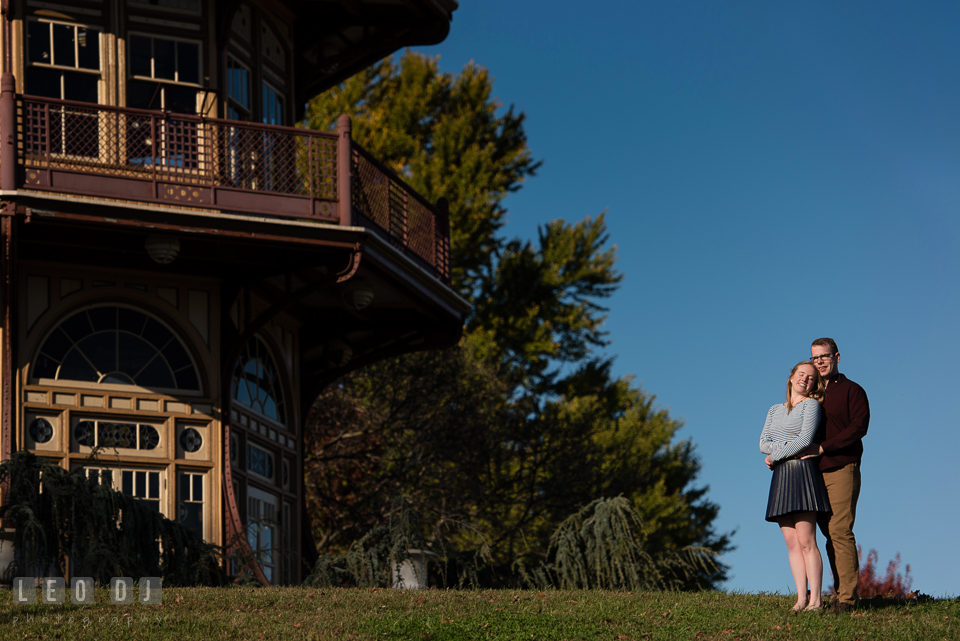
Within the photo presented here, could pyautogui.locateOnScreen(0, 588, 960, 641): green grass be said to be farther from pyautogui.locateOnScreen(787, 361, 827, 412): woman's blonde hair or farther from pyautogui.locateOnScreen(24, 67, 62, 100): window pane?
pyautogui.locateOnScreen(24, 67, 62, 100): window pane

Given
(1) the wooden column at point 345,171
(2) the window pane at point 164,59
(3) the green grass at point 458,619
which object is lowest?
(3) the green grass at point 458,619

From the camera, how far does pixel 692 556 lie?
15336 mm

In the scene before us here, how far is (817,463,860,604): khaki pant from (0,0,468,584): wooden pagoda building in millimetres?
6920

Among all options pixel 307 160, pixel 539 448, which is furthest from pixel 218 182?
pixel 539 448

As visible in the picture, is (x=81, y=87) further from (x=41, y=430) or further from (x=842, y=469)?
(x=842, y=469)

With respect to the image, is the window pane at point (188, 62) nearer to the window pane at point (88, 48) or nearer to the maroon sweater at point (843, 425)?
the window pane at point (88, 48)

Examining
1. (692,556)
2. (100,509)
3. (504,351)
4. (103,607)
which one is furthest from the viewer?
(504,351)

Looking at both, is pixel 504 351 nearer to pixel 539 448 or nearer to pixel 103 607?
pixel 539 448

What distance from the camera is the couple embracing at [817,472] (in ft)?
34.7

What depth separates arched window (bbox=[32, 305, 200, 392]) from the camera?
51.7 feet

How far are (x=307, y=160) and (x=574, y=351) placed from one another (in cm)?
2098

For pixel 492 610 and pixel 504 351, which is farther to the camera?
pixel 504 351

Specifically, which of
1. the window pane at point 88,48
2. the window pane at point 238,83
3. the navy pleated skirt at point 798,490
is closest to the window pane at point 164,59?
the window pane at point 88,48

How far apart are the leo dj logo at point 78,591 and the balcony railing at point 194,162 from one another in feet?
14.6
